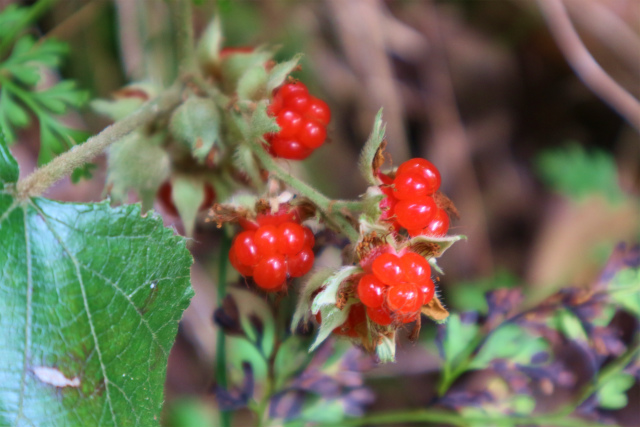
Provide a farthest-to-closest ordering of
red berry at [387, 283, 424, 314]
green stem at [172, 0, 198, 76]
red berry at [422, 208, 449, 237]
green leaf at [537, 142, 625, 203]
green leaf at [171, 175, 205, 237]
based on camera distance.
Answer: green leaf at [537, 142, 625, 203]
green stem at [172, 0, 198, 76]
green leaf at [171, 175, 205, 237]
red berry at [422, 208, 449, 237]
red berry at [387, 283, 424, 314]

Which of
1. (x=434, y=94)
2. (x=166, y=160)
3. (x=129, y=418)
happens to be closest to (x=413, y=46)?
(x=434, y=94)

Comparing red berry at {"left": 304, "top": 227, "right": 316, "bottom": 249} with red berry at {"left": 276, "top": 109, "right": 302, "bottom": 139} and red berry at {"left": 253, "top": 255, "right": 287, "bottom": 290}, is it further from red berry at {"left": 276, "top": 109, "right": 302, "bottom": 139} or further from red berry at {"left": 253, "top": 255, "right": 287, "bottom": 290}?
red berry at {"left": 276, "top": 109, "right": 302, "bottom": 139}

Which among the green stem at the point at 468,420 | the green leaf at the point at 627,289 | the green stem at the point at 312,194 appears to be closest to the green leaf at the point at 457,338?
the green stem at the point at 468,420

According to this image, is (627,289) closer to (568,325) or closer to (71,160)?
(568,325)

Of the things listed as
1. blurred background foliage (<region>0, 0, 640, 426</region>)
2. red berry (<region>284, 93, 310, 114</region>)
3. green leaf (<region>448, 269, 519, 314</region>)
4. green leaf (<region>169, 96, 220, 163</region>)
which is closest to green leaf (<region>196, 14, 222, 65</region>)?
green leaf (<region>169, 96, 220, 163</region>)

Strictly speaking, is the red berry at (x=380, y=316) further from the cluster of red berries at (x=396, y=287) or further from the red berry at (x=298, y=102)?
the red berry at (x=298, y=102)

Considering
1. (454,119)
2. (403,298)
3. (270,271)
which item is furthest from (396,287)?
(454,119)
